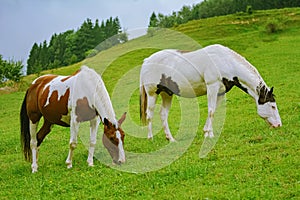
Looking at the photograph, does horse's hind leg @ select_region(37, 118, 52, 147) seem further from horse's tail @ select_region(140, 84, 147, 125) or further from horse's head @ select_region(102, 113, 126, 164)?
horse's tail @ select_region(140, 84, 147, 125)

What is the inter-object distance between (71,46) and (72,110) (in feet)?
277

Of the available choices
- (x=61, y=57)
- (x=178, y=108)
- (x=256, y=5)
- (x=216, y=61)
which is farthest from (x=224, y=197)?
(x=61, y=57)

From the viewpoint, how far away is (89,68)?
1008 cm

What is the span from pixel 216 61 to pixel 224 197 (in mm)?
5416

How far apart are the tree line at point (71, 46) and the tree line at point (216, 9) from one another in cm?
1157

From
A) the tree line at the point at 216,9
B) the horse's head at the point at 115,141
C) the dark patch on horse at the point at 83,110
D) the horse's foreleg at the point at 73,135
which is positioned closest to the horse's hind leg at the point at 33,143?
the horse's foreleg at the point at 73,135

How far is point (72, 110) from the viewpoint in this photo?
383 inches

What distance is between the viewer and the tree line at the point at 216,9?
82.2 m

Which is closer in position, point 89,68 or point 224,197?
point 224,197

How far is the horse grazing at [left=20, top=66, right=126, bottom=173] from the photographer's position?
365 inches

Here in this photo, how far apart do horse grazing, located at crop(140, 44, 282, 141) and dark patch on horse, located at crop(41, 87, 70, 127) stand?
10.3 ft

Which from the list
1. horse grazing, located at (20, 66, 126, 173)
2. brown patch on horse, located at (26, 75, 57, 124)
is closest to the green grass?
horse grazing, located at (20, 66, 126, 173)

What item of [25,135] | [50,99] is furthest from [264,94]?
[25,135]

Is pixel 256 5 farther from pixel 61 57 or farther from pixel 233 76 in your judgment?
pixel 233 76
